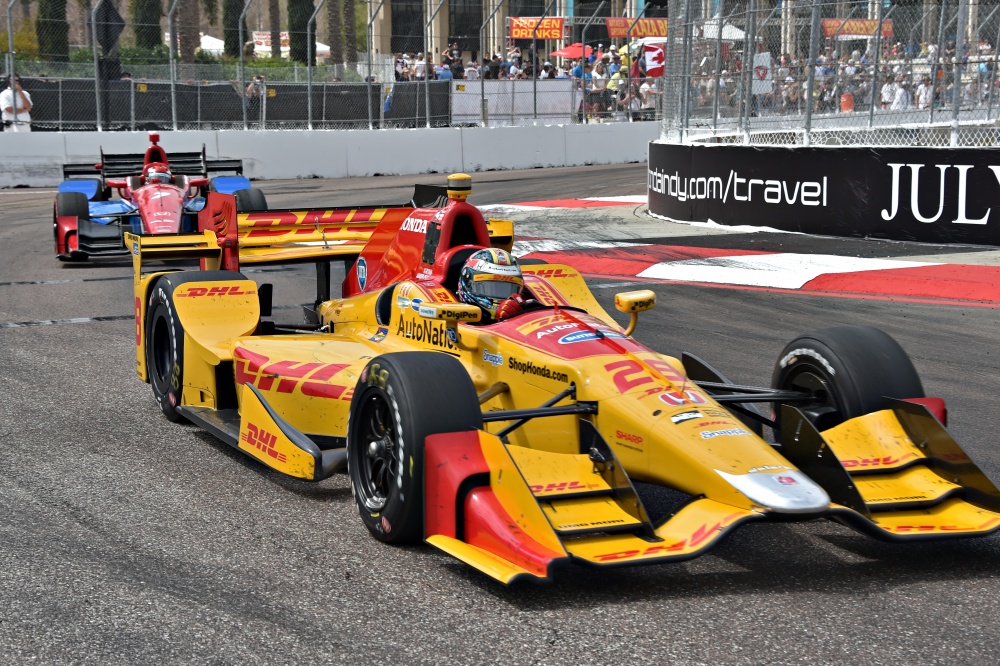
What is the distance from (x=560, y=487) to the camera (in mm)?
4887

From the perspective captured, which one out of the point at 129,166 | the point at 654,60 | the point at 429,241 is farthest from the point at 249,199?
the point at 654,60

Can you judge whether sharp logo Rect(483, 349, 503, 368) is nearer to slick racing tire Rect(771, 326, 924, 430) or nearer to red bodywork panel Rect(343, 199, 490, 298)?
red bodywork panel Rect(343, 199, 490, 298)

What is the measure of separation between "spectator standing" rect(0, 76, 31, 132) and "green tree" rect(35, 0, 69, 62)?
0.79 meters

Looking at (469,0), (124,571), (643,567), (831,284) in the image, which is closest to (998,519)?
(643,567)

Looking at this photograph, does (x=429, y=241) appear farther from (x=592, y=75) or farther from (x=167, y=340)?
(x=592, y=75)

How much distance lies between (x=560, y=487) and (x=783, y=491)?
867mm

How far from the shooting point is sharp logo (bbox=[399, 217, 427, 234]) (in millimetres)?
6955

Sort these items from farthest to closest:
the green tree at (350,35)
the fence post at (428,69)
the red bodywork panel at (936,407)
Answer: the fence post at (428,69)
the green tree at (350,35)
the red bodywork panel at (936,407)

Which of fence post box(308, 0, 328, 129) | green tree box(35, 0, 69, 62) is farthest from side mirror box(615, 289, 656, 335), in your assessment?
green tree box(35, 0, 69, 62)

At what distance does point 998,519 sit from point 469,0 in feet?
83.5

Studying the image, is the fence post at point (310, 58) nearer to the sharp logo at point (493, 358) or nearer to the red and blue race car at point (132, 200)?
the red and blue race car at point (132, 200)

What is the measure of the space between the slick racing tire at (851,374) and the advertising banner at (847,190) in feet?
27.5

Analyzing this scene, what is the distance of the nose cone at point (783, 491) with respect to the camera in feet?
14.7

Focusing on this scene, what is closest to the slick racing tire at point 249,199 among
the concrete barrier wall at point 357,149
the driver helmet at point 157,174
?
the driver helmet at point 157,174
